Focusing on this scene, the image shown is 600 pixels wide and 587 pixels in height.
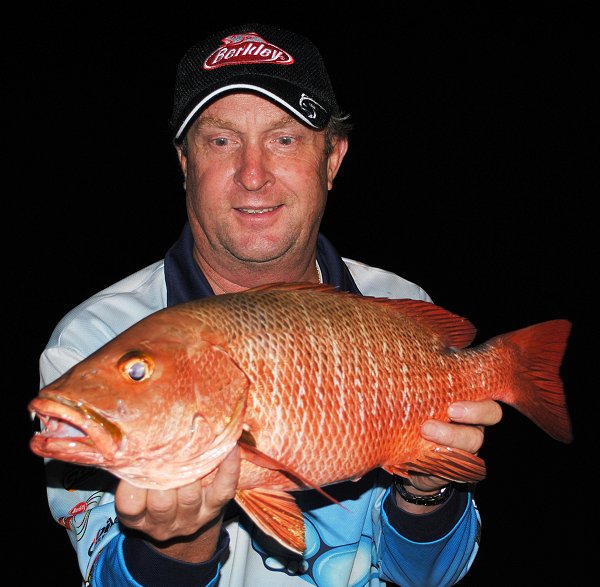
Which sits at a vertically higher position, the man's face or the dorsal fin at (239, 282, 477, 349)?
the man's face

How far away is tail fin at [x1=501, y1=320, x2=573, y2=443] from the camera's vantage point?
1309mm

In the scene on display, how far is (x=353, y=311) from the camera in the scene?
1.16 metres

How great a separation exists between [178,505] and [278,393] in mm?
242

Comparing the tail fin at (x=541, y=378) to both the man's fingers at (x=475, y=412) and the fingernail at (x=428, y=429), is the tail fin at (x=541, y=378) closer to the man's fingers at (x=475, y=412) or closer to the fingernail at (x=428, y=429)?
the man's fingers at (x=475, y=412)

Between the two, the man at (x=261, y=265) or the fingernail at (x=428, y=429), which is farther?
the man at (x=261, y=265)

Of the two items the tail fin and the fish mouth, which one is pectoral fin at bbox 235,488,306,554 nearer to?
the fish mouth

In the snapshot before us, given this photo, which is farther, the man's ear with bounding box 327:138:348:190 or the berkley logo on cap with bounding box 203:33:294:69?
the man's ear with bounding box 327:138:348:190

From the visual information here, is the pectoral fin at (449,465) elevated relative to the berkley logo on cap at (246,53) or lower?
lower

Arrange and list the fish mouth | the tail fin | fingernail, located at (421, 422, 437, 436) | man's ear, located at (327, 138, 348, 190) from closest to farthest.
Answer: the fish mouth < fingernail, located at (421, 422, 437, 436) < the tail fin < man's ear, located at (327, 138, 348, 190)

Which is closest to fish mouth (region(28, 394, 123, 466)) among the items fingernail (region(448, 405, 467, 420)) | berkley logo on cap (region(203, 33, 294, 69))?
fingernail (region(448, 405, 467, 420))

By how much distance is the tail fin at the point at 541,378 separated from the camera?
51.5 inches

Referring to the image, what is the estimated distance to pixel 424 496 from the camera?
1.47 m

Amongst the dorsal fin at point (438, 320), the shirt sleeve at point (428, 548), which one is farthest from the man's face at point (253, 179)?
the shirt sleeve at point (428, 548)

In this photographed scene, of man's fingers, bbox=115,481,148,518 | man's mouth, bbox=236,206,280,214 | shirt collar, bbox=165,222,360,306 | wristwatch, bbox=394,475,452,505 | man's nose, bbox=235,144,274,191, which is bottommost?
wristwatch, bbox=394,475,452,505
